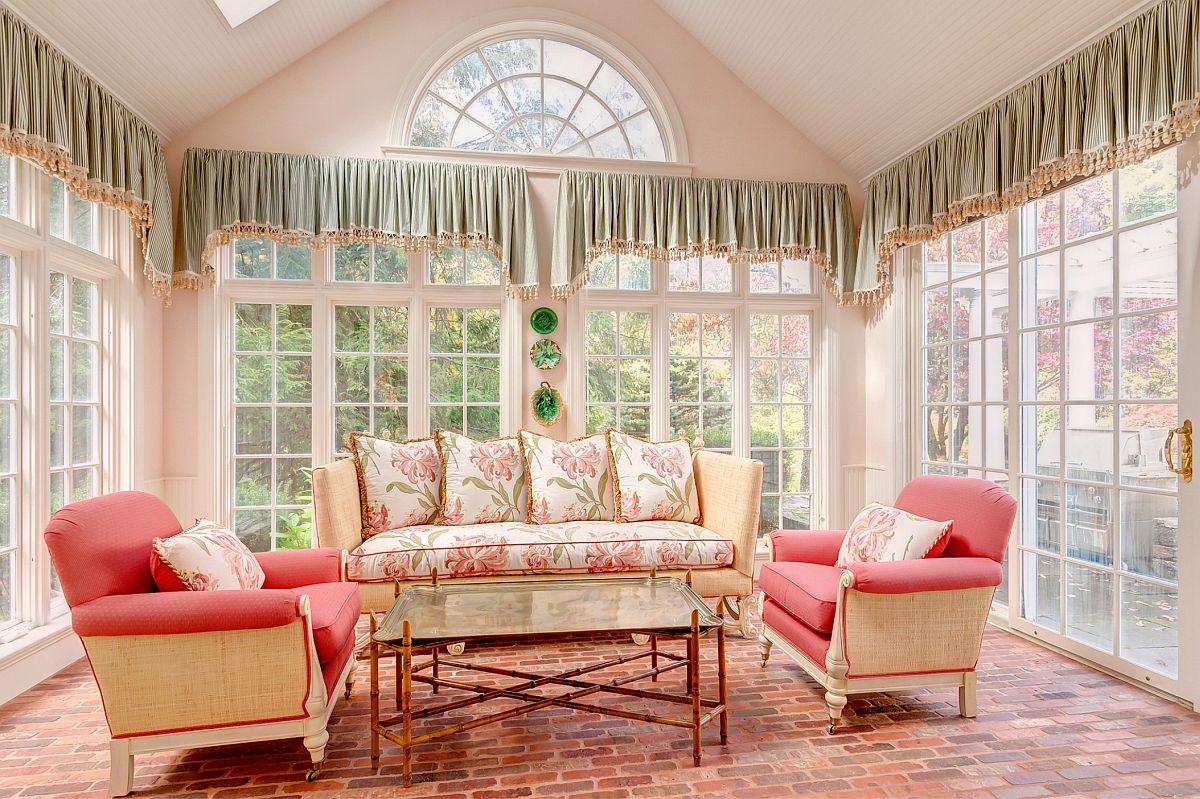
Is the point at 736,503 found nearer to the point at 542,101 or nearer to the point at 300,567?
the point at 300,567

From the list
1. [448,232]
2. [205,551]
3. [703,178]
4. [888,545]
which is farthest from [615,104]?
[205,551]

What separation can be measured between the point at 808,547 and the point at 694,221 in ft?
7.70

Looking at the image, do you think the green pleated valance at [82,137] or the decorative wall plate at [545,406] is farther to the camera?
the decorative wall plate at [545,406]

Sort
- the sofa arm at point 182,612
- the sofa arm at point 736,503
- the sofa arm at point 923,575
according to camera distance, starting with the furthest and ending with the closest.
Result: 1. the sofa arm at point 736,503
2. the sofa arm at point 923,575
3. the sofa arm at point 182,612

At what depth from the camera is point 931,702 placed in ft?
8.89

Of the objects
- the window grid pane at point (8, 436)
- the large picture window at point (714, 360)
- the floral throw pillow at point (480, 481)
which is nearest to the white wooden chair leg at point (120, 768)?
the window grid pane at point (8, 436)

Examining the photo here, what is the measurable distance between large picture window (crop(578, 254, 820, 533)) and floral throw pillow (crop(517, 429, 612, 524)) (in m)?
0.58

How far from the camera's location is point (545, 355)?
4.35m

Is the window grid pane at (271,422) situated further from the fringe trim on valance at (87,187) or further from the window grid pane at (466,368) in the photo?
the window grid pane at (466,368)

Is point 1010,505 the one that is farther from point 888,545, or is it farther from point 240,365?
point 240,365

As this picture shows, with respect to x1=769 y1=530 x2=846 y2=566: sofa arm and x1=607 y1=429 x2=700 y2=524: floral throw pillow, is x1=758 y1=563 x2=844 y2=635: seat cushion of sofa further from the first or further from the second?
x1=607 y1=429 x2=700 y2=524: floral throw pillow

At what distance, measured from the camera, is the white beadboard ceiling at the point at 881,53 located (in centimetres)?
303

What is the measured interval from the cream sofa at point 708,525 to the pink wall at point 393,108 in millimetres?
1357

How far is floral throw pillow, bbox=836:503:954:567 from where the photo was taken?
2.62 metres
